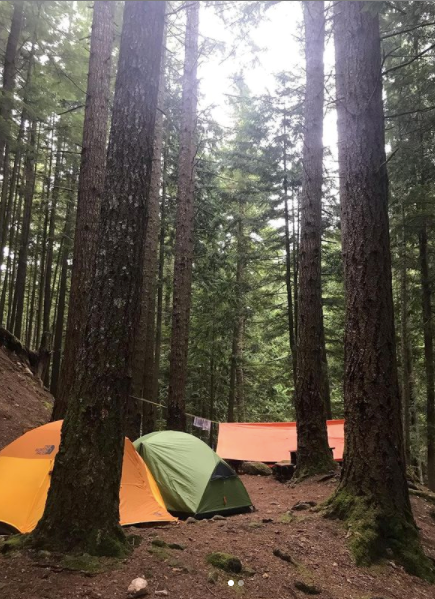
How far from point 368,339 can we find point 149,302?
712cm

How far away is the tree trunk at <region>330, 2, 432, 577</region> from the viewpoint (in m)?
4.19

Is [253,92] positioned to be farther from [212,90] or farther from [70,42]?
[70,42]

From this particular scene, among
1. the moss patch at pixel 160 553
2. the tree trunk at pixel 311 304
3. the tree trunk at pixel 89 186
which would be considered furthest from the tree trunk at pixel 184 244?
the moss patch at pixel 160 553

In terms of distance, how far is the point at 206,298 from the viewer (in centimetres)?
1566

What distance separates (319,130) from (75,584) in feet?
25.6

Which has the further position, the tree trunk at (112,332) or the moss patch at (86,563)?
the tree trunk at (112,332)

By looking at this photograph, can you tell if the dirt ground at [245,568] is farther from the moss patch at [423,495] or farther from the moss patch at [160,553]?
the moss patch at [423,495]

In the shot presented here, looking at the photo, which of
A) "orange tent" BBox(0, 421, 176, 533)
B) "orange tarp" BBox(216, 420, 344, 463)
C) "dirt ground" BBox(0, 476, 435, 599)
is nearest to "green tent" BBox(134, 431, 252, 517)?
"orange tent" BBox(0, 421, 176, 533)

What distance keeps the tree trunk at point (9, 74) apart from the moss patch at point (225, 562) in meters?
8.78

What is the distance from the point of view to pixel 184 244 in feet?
32.7

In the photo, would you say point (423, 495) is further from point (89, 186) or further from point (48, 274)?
point (48, 274)

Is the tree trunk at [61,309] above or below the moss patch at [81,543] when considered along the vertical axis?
above

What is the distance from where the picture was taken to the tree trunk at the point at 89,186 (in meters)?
7.04

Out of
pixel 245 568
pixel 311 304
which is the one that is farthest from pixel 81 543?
pixel 311 304
